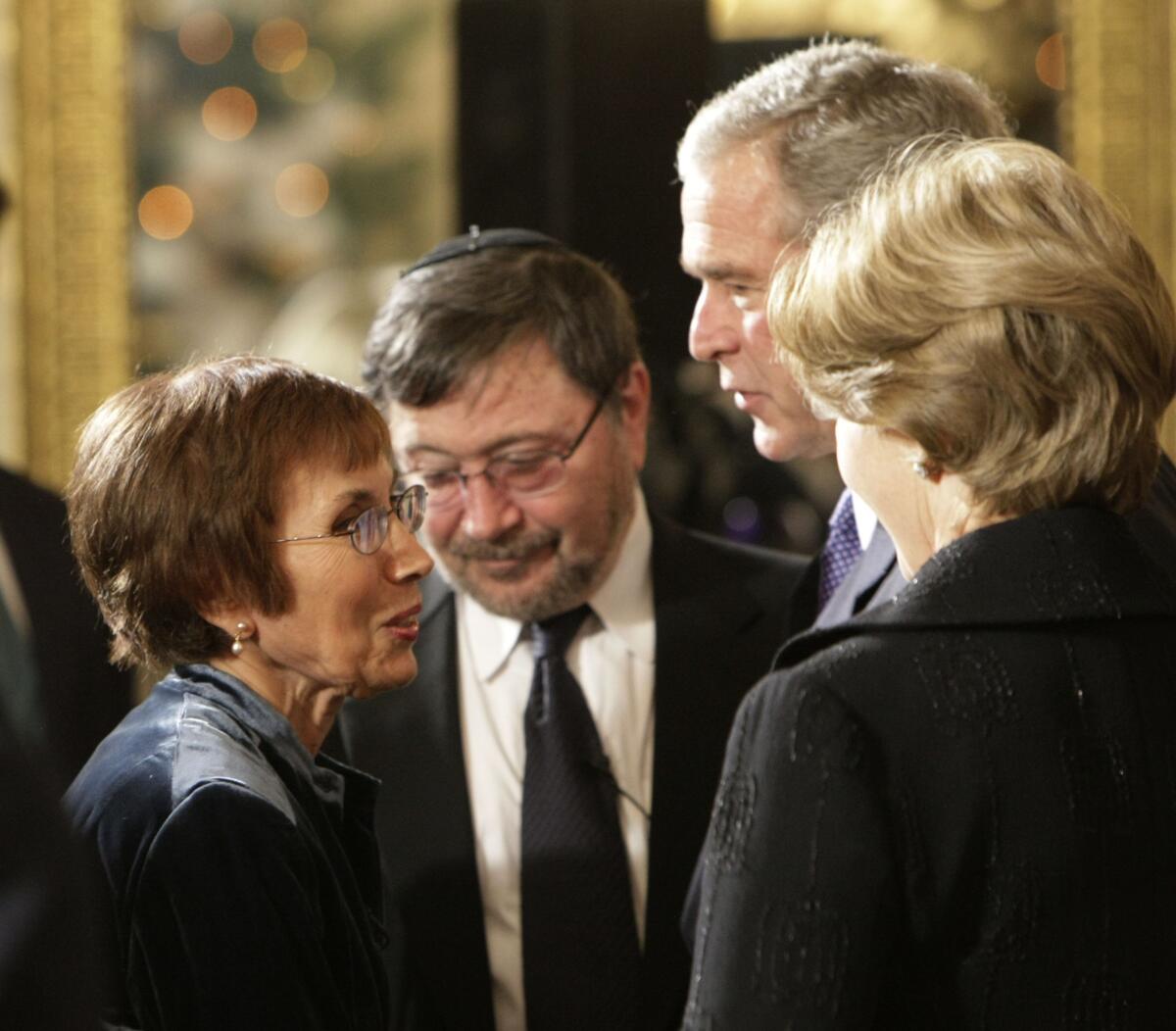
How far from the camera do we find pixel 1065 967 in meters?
1.48

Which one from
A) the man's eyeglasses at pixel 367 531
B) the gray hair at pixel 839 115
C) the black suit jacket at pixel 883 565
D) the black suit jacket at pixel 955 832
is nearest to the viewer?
the black suit jacket at pixel 955 832

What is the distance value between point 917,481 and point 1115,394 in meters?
0.20

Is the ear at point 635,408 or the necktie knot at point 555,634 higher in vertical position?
the ear at point 635,408

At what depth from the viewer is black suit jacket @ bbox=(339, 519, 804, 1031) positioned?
2.55 m

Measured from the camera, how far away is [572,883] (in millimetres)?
2570

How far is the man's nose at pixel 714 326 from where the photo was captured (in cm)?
260

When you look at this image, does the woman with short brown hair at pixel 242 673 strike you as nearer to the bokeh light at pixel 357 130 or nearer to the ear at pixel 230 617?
the ear at pixel 230 617

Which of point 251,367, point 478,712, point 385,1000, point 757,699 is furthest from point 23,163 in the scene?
point 757,699

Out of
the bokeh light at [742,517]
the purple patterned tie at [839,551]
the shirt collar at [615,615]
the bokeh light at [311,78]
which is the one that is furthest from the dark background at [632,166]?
the purple patterned tie at [839,551]

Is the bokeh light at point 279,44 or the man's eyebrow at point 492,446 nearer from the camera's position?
the man's eyebrow at point 492,446

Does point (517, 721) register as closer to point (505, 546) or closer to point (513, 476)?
point (505, 546)

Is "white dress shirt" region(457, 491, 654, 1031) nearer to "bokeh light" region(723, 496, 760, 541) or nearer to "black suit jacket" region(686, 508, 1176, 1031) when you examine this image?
"black suit jacket" region(686, 508, 1176, 1031)

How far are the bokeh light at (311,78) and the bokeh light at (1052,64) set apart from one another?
7.74 feet

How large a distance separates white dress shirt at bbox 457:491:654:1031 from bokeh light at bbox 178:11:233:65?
3.52m
